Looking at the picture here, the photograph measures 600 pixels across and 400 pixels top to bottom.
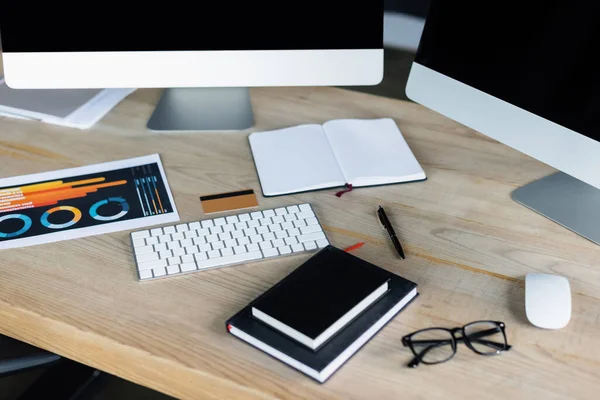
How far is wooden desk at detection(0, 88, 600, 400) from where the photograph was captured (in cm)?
73

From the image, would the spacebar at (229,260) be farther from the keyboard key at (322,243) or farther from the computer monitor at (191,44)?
the computer monitor at (191,44)

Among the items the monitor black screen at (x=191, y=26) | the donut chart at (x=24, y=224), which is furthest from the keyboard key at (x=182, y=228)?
the monitor black screen at (x=191, y=26)

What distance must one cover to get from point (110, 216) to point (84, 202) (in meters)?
0.06

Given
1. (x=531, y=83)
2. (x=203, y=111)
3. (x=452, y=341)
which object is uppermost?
(x=531, y=83)

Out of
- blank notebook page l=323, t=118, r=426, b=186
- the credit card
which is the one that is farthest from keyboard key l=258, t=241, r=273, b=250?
blank notebook page l=323, t=118, r=426, b=186

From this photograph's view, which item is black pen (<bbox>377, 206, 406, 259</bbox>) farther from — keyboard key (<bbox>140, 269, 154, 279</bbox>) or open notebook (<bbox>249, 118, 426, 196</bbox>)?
keyboard key (<bbox>140, 269, 154, 279</bbox>)

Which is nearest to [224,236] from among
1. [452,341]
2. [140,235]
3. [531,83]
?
[140,235]

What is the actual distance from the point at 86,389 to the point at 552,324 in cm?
109

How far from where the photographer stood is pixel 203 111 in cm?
120

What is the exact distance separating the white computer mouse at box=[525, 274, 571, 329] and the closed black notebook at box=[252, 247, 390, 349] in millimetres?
180

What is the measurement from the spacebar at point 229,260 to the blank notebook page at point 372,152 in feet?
0.79

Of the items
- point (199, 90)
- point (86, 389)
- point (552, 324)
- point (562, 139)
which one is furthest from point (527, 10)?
point (86, 389)

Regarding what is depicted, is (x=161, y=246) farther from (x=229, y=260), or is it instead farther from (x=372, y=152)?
(x=372, y=152)

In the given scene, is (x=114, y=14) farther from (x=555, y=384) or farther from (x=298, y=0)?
(x=555, y=384)
